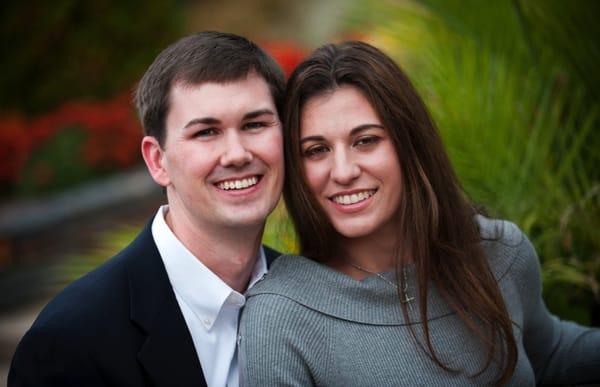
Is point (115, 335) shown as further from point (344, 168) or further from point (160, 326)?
point (344, 168)

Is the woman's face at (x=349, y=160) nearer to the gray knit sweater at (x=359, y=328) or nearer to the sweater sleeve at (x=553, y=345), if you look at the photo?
the gray knit sweater at (x=359, y=328)

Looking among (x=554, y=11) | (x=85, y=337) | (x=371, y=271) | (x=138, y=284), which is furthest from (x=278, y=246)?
(x=554, y=11)

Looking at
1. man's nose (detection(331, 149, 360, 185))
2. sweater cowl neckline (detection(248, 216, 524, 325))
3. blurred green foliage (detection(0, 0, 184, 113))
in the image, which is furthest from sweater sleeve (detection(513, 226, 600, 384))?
blurred green foliage (detection(0, 0, 184, 113))

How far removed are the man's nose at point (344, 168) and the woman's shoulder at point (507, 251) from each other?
0.57 meters

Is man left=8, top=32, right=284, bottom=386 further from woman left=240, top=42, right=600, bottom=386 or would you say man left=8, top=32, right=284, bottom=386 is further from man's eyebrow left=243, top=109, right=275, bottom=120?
woman left=240, top=42, right=600, bottom=386

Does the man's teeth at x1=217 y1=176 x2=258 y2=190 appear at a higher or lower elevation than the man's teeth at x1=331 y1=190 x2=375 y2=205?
higher

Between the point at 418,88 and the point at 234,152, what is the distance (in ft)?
4.85

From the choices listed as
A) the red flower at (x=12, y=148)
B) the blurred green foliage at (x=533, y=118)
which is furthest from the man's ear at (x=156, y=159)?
the red flower at (x=12, y=148)

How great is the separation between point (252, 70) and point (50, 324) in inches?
37.5

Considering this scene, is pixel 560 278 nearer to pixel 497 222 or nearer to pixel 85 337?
pixel 497 222

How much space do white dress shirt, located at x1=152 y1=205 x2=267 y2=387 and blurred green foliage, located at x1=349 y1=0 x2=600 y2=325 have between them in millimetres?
1406

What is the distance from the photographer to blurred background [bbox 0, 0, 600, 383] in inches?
135

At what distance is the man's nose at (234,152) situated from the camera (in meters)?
2.38

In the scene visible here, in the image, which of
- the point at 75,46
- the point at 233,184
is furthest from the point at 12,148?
the point at 233,184
